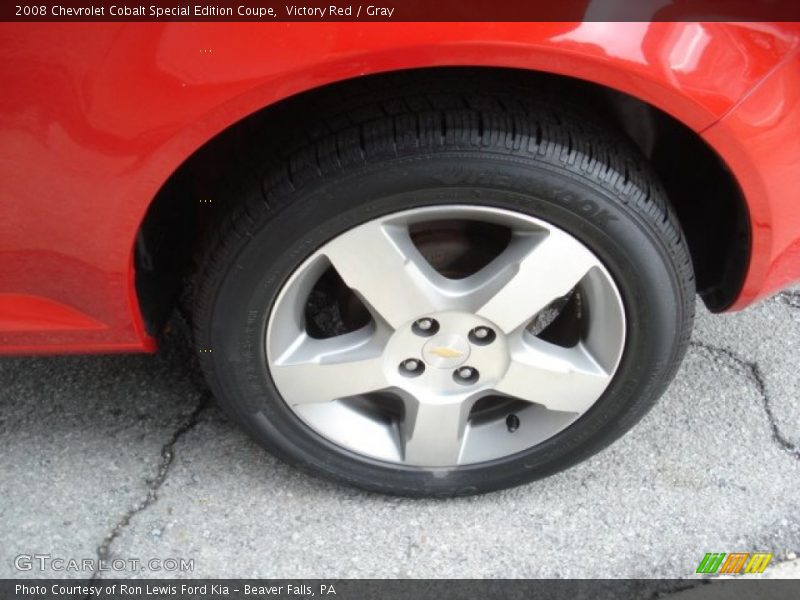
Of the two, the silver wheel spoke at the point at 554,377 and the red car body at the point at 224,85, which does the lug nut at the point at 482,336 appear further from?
the red car body at the point at 224,85

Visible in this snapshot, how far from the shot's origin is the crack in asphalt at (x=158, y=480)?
186cm

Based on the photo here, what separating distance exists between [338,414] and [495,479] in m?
0.37

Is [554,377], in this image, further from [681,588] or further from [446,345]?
[681,588]

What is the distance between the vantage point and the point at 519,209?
1.50 metres

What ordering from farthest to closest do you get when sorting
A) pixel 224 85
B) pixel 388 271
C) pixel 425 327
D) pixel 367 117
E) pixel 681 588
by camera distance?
pixel 681 588, pixel 425 327, pixel 388 271, pixel 367 117, pixel 224 85

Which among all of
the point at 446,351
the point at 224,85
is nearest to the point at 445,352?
the point at 446,351

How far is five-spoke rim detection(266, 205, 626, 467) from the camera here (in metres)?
1.57

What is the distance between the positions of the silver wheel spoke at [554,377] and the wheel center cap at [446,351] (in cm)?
10

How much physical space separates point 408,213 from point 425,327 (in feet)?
0.91

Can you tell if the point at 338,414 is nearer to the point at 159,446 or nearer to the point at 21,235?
the point at 159,446

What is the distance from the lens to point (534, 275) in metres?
1.59

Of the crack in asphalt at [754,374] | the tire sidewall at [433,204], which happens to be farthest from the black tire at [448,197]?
the crack in asphalt at [754,374]

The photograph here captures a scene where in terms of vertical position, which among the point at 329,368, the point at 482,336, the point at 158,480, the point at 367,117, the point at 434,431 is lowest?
the point at 158,480

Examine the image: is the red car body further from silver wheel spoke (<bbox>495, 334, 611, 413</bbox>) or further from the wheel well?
silver wheel spoke (<bbox>495, 334, 611, 413</bbox>)
